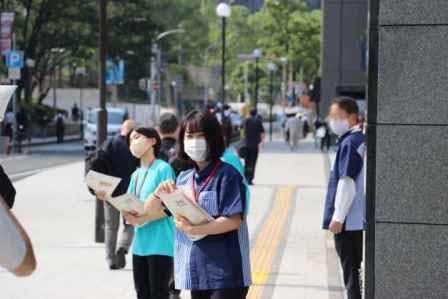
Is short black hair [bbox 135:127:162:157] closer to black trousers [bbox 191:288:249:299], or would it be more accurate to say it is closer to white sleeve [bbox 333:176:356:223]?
white sleeve [bbox 333:176:356:223]

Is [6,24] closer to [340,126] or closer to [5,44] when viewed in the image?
[5,44]

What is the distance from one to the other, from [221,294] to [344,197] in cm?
240

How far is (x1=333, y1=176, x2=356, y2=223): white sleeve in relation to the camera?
8094 millimetres

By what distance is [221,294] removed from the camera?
5.91m

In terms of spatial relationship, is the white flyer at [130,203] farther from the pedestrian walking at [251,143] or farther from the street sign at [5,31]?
the street sign at [5,31]

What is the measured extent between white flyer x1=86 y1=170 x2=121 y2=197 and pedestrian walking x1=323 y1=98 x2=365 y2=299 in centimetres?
162

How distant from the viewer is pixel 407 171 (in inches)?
260

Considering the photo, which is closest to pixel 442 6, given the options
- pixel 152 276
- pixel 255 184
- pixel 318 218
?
pixel 152 276

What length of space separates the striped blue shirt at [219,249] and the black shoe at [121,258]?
4899 millimetres

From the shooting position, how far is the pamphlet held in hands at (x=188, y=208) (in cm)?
591

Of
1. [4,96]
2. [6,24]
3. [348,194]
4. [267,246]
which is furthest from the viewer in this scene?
[6,24]

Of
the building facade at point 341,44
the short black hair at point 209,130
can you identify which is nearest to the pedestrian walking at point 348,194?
the short black hair at point 209,130

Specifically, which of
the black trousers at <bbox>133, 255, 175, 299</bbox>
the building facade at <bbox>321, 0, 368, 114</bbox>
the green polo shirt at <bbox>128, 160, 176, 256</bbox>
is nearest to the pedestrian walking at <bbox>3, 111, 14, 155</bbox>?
the building facade at <bbox>321, 0, 368, 114</bbox>

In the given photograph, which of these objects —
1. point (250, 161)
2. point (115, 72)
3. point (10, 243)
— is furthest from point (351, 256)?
point (115, 72)
